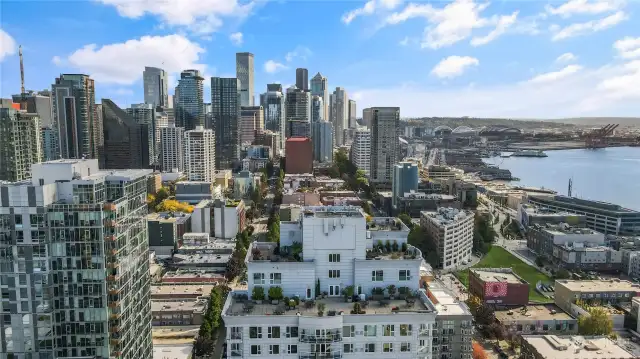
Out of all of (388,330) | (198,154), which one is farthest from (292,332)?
(198,154)

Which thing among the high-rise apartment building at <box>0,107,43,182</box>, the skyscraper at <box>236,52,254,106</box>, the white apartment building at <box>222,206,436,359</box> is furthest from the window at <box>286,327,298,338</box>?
the skyscraper at <box>236,52,254,106</box>

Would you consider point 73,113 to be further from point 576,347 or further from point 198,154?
point 576,347

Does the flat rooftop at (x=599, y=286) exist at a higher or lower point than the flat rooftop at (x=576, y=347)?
higher

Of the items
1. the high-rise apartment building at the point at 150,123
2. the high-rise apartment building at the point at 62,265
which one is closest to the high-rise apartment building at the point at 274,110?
the high-rise apartment building at the point at 150,123

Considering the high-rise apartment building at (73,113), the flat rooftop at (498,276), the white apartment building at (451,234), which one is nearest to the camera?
the flat rooftop at (498,276)

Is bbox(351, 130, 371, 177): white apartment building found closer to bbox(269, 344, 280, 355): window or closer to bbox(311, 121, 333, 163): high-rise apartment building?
bbox(311, 121, 333, 163): high-rise apartment building

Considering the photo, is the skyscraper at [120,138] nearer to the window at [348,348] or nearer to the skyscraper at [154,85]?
the skyscraper at [154,85]
